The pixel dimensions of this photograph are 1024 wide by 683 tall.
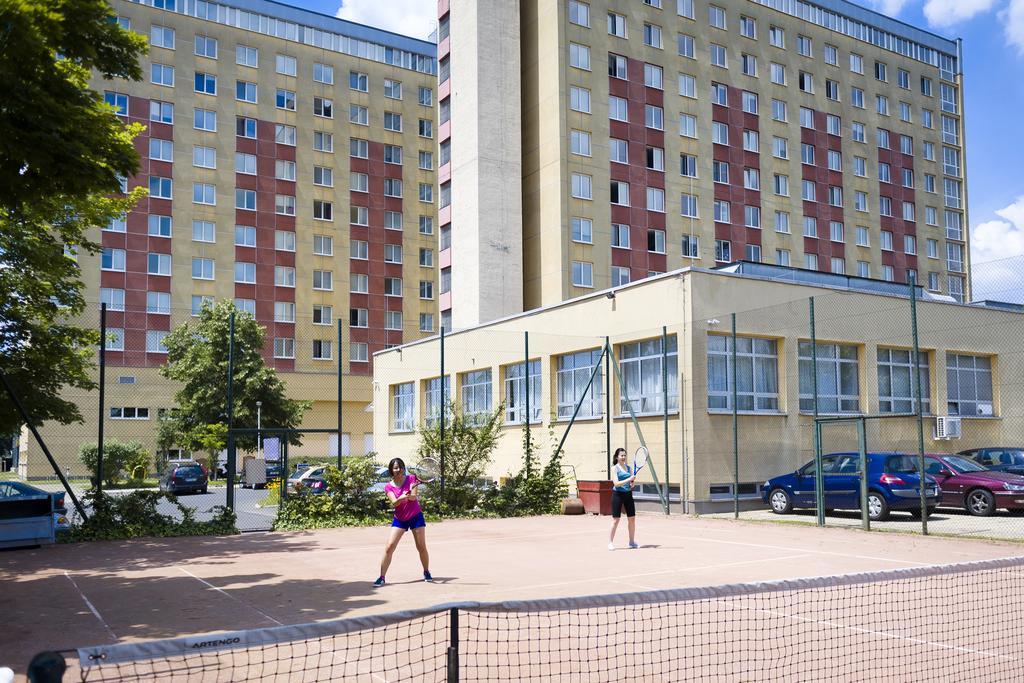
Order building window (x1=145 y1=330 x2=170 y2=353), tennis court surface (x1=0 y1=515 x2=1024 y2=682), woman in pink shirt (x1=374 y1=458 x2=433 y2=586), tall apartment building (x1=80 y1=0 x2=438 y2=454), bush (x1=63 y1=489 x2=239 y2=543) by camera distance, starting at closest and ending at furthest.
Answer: tennis court surface (x1=0 y1=515 x2=1024 y2=682)
woman in pink shirt (x1=374 y1=458 x2=433 y2=586)
bush (x1=63 y1=489 x2=239 y2=543)
building window (x1=145 y1=330 x2=170 y2=353)
tall apartment building (x1=80 y1=0 x2=438 y2=454)

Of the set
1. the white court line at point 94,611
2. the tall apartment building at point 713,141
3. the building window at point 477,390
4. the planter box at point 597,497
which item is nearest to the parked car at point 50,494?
the white court line at point 94,611

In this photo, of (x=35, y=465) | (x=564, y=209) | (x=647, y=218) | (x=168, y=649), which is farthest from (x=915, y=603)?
(x=647, y=218)

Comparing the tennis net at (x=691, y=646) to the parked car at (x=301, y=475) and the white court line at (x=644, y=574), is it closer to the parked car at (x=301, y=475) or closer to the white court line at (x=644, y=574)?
the white court line at (x=644, y=574)

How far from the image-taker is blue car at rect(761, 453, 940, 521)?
19094mm

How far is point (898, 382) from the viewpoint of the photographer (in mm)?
27203

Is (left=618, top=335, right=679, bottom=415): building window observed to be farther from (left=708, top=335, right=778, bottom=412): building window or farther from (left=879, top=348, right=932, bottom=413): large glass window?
(left=879, top=348, right=932, bottom=413): large glass window

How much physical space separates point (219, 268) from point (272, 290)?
3425 mm

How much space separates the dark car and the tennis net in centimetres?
3059

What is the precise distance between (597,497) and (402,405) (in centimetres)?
1776

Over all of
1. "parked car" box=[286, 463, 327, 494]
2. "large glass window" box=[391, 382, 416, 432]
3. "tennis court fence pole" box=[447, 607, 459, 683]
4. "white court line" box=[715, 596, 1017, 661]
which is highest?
"large glass window" box=[391, 382, 416, 432]

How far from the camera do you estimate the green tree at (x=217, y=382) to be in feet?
152

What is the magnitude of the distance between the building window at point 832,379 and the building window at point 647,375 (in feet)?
12.5

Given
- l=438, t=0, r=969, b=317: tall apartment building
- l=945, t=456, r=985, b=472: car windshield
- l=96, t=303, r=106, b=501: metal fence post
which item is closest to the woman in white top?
l=96, t=303, r=106, b=501: metal fence post

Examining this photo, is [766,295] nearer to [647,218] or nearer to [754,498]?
[754,498]
